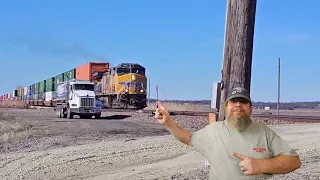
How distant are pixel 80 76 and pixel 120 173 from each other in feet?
122

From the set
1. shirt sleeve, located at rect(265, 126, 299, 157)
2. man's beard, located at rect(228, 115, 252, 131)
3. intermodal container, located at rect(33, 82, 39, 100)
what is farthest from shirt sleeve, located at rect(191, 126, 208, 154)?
intermodal container, located at rect(33, 82, 39, 100)

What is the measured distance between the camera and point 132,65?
1655 inches

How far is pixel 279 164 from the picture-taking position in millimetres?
3398

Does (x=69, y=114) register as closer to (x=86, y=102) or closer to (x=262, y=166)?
(x=86, y=102)

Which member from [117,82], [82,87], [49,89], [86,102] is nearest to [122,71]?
[117,82]

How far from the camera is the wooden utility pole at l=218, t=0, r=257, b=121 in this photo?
5484mm

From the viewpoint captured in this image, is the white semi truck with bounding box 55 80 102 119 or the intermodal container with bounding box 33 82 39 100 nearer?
the white semi truck with bounding box 55 80 102 119

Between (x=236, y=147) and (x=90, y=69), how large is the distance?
4372 centimetres

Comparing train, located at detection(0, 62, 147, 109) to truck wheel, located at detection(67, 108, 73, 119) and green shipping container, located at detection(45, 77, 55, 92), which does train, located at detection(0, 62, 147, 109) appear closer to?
green shipping container, located at detection(45, 77, 55, 92)

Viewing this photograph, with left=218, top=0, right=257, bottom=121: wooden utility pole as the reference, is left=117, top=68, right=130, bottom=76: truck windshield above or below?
above

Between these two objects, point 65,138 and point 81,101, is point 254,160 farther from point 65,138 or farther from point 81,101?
point 81,101

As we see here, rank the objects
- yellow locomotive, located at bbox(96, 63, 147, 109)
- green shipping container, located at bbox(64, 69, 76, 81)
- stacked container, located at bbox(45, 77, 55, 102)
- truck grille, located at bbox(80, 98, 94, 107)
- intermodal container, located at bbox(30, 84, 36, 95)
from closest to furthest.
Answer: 1. truck grille, located at bbox(80, 98, 94, 107)
2. yellow locomotive, located at bbox(96, 63, 147, 109)
3. green shipping container, located at bbox(64, 69, 76, 81)
4. stacked container, located at bbox(45, 77, 55, 102)
5. intermodal container, located at bbox(30, 84, 36, 95)

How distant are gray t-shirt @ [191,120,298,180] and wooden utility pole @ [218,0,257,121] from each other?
80.0 inches

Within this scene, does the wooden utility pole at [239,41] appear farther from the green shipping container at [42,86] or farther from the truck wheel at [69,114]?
the green shipping container at [42,86]
